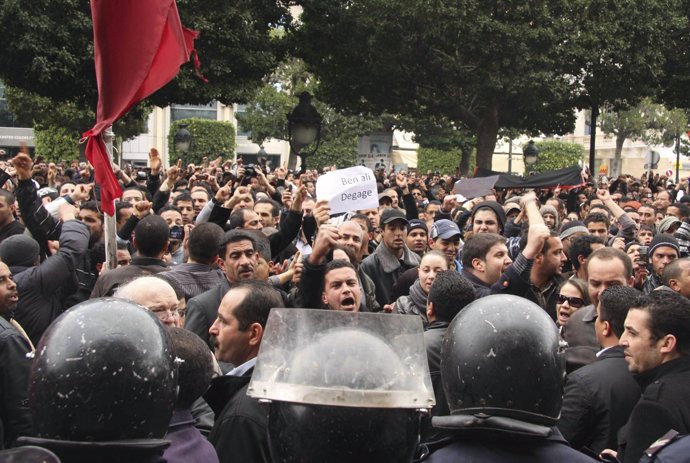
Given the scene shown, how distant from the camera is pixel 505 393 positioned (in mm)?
2391

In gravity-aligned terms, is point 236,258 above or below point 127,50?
below

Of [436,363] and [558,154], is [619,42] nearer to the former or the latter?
[436,363]

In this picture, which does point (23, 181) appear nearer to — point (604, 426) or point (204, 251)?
point (204, 251)

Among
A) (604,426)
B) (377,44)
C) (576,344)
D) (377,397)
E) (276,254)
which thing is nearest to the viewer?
(377,397)

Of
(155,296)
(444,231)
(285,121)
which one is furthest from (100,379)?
(285,121)

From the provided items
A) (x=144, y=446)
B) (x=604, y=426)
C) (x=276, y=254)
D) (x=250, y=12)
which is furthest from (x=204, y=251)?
(x=250, y=12)

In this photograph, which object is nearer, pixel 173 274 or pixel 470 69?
pixel 173 274

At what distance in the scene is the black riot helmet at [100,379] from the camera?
2.06m

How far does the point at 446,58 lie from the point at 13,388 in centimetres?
2061

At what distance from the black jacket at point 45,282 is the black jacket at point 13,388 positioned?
6.18 feet

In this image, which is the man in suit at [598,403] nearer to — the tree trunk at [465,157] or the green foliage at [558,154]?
the tree trunk at [465,157]

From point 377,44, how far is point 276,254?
657 inches

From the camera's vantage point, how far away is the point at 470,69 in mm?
23344

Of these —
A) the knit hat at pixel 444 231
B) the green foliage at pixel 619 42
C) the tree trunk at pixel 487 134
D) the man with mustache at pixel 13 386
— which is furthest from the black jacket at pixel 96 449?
the tree trunk at pixel 487 134
